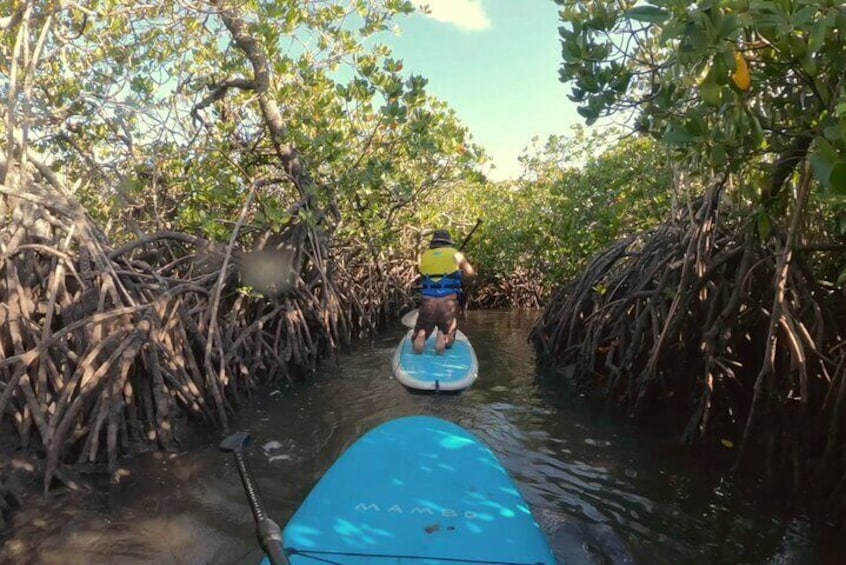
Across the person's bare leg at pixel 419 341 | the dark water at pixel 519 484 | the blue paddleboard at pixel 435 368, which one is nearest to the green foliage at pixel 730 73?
the dark water at pixel 519 484

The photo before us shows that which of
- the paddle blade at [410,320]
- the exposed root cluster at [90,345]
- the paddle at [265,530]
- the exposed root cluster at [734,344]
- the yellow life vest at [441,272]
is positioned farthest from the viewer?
the paddle blade at [410,320]

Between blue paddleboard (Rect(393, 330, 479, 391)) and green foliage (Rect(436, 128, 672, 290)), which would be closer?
blue paddleboard (Rect(393, 330, 479, 391))

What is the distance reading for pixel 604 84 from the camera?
2.65 metres

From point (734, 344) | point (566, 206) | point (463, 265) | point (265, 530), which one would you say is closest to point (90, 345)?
point (265, 530)

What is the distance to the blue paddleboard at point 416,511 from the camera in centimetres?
216

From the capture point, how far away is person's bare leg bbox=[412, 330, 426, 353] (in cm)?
627

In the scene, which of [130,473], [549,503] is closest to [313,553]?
[549,503]

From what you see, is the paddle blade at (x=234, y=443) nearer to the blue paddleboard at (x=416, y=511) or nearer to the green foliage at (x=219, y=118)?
the blue paddleboard at (x=416, y=511)

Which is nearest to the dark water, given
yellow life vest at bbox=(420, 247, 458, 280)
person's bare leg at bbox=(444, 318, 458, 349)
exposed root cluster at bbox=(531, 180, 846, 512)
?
exposed root cluster at bbox=(531, 180, 846, 512)

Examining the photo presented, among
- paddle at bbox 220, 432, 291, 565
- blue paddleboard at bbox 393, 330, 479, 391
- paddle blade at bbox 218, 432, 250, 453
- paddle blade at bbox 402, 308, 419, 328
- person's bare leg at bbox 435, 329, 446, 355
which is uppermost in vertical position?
paddle blade at bbox 218, 432, 250, 453

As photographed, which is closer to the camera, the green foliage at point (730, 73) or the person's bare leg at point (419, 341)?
the green foliage at point (730, 73)

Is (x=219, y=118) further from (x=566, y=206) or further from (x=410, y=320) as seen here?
(x=566, y=206)

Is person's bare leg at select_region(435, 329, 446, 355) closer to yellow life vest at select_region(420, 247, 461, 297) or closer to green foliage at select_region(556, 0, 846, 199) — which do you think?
yellow life vest at select_region(420, 247, 461, 297)

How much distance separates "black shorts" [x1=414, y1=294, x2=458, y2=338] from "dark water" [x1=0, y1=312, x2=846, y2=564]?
0.97 m
